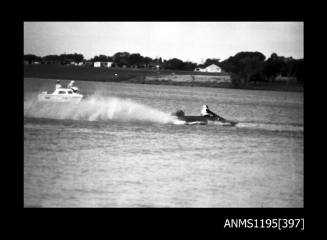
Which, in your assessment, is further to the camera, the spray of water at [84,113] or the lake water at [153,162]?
the spray of water at [84,113]

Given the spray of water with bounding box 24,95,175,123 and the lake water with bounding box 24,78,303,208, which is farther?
the spray of water with bounding box 24,95,175,123

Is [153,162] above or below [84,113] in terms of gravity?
below

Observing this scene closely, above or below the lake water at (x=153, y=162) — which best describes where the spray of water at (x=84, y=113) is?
above

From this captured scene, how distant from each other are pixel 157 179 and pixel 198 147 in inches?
244

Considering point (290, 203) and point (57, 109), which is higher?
point (57, 109)

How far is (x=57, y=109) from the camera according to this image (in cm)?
3494

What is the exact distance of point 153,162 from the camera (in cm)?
2222

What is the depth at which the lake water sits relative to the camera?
17297mm

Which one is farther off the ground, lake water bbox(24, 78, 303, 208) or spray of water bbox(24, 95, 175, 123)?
spray of water bbox(24, 95, 175, 123)

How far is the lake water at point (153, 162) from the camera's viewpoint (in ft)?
56.7

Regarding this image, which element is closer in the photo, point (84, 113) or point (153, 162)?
point (153, 162)
